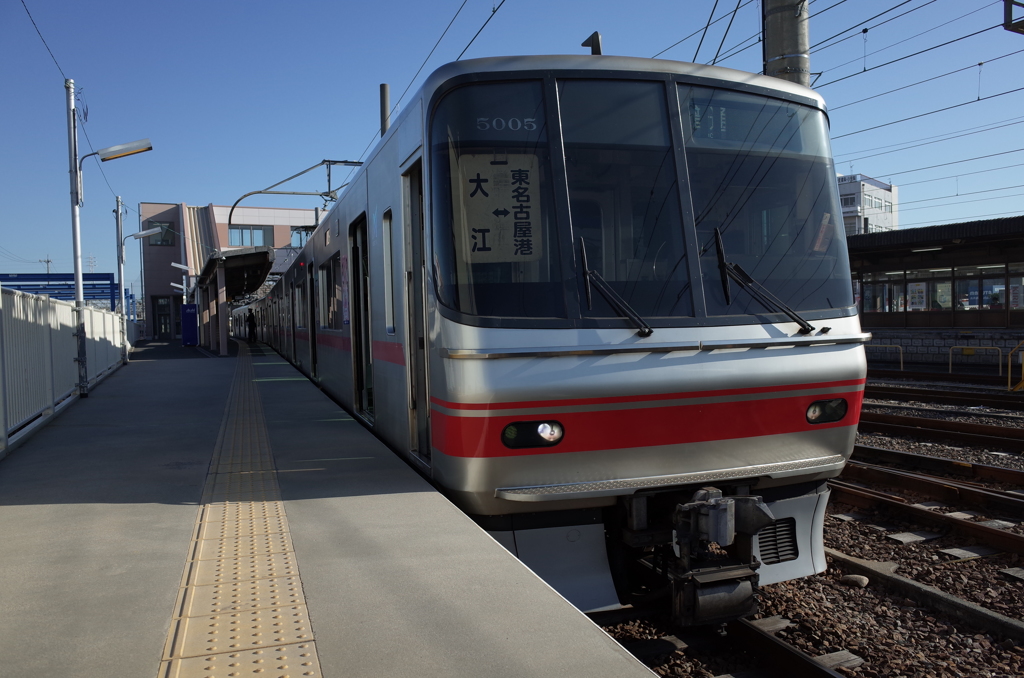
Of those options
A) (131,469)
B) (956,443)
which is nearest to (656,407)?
(131,469)

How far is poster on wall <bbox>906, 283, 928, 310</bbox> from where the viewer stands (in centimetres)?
2244

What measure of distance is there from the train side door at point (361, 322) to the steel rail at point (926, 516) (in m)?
4.29

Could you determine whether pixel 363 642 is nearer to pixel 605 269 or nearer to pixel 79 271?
pixel 605 269

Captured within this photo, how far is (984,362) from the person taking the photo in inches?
786

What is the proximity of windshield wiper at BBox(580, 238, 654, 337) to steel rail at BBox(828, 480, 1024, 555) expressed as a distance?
3317mm

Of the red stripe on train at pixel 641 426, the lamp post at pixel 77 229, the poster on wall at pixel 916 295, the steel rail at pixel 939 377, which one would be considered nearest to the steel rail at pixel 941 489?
the red stripe on train at pixel 641 426

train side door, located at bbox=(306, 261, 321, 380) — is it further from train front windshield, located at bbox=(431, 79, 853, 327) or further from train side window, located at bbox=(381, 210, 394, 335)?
train front windshield, located at bbox=(431, 79, 853, 327)

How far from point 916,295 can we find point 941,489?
60.6 ft

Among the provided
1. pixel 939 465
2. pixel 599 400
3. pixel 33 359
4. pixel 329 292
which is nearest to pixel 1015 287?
pixel 939 465

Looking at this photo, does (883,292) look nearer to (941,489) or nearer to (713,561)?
(941,489)

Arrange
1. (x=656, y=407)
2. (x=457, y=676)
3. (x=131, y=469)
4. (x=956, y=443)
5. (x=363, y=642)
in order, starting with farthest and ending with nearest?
(x=956, y=443) < (x=131, y=469) < (x=656, y=407) < (x=363, y=642) < (x=457, y=676)

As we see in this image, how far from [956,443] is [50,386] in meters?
10.9

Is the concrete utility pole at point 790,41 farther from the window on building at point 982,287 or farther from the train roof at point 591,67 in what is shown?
the window on building at point 982,287

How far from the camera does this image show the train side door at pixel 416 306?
4777 mm
